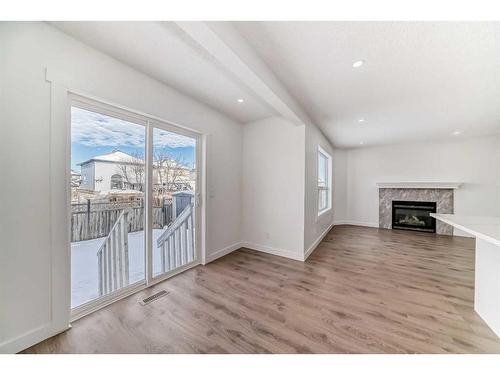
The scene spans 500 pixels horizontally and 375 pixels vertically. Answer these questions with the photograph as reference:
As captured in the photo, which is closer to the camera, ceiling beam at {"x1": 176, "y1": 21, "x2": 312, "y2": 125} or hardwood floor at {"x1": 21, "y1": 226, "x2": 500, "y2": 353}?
ceiling beam at {"x1": 176, "y1": 21, "x2": 312, "y2": 125}

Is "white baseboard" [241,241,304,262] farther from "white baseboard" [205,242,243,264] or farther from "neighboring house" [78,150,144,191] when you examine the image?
"neighboring house" [78,150,144,191]

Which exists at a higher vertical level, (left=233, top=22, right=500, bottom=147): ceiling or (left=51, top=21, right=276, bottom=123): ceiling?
(left=51, top=21, right=276, bottom=123): ceiling

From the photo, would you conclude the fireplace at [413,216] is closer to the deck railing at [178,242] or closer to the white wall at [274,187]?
the white wall at [274,187]

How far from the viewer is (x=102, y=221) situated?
79.8 inches

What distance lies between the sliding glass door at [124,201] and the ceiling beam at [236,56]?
1.27 meters

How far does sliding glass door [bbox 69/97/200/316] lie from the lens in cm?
185

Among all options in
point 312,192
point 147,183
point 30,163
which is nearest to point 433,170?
point 312,192

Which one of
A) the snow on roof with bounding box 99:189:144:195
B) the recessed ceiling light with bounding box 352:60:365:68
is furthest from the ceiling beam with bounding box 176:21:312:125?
the snow on roof with bounding box 99:189:144:195

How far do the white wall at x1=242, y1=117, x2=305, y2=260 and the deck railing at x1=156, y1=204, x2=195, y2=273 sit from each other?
1212 millimetres

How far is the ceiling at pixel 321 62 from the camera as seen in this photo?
4.93ft

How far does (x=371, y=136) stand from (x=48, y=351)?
6076mm

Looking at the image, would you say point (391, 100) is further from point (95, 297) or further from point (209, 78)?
point (95, 297)

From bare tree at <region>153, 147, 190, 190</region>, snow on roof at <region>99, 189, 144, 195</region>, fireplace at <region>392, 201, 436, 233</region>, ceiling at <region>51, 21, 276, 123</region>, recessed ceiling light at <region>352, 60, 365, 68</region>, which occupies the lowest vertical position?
fireplace at <region>392, 201, 436, 233</region>

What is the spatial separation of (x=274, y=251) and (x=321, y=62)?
2.92 metres
